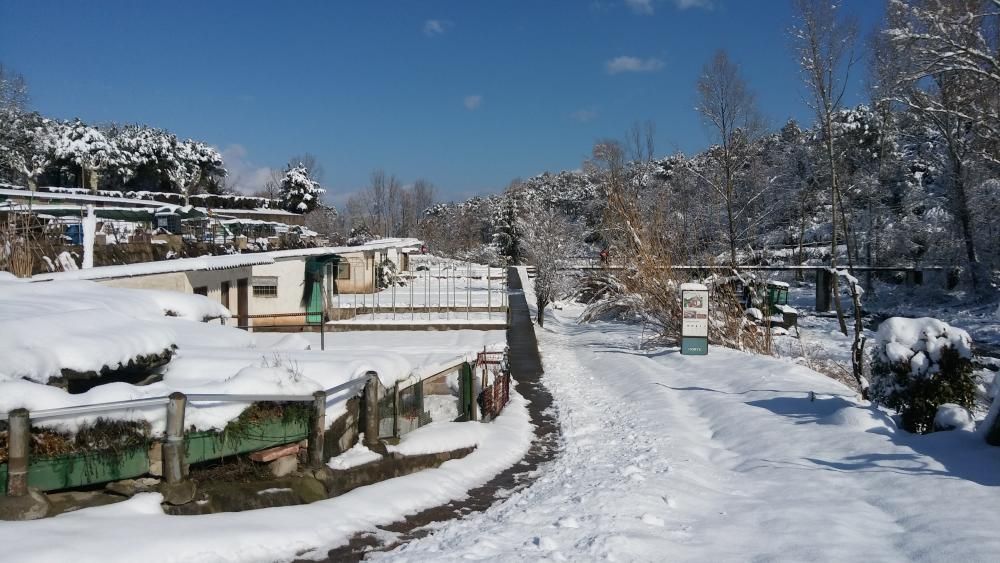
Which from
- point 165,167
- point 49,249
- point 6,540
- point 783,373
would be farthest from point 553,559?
point 165,167

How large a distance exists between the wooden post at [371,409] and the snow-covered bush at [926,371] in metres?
6.04

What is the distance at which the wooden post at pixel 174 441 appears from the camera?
6.09m

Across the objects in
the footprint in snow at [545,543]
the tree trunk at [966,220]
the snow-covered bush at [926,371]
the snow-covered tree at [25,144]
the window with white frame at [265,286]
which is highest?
the snow-covered tree at [25,144]

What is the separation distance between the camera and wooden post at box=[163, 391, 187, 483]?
6.09m

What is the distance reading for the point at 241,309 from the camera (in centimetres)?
2461

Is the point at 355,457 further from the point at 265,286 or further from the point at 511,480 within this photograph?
the point at 265,286

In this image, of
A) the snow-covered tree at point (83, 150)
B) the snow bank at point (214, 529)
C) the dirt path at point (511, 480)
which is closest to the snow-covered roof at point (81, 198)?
the snow-covered tree at point (83, 150)

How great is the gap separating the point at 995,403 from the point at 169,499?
762 cm

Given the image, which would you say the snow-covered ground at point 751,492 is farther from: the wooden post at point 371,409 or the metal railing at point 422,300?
the metal railing at point 422,300

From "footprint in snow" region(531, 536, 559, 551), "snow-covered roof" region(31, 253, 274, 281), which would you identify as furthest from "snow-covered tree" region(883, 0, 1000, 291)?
"snow-covered roof" region(31, 253, 274, 281)

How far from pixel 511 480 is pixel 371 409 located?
1.98 metres

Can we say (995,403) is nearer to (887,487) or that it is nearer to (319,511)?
(887,487)

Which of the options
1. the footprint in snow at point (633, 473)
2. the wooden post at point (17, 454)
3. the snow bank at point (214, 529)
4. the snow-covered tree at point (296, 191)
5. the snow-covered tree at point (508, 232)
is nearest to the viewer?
the snow bank at point (214, 529)

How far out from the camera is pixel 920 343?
337 inches
